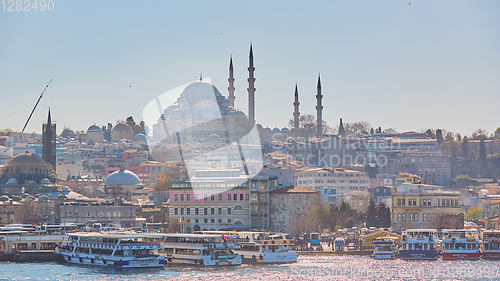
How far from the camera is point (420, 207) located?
6912 centimetres

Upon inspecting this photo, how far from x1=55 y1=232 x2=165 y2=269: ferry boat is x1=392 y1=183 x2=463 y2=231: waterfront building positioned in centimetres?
2121

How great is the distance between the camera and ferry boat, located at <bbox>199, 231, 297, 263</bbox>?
52.9 meters

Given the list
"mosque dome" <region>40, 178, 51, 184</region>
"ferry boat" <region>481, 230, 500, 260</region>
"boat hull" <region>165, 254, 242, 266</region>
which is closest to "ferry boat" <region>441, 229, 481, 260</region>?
"ferry boat" <region>481, 230, 500, 260</region>

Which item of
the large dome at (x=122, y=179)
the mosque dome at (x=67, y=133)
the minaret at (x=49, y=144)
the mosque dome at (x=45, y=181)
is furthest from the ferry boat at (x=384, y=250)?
the mosque dome at (x=67, y=133)

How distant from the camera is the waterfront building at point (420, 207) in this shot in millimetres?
68938

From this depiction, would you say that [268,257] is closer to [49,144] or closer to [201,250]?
[201,250]

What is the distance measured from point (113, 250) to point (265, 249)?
770 cm

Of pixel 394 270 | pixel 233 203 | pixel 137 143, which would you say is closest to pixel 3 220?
pixel 233 203

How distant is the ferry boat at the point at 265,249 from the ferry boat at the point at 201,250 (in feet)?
2.72

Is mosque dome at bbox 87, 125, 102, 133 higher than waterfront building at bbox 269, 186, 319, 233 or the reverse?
higher

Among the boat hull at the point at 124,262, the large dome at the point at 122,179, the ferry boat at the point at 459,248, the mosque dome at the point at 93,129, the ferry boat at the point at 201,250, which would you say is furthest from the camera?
the mosque dome at the point at 93,129

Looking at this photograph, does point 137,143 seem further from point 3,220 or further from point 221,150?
point 3,220

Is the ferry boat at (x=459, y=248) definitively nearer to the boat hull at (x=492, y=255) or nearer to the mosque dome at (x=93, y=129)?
the boat hull at (x=492, y=255)

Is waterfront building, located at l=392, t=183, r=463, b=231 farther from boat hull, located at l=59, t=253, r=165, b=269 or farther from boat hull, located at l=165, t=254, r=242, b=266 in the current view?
boat hull, located at l=59, t=253, r=165, b=269
